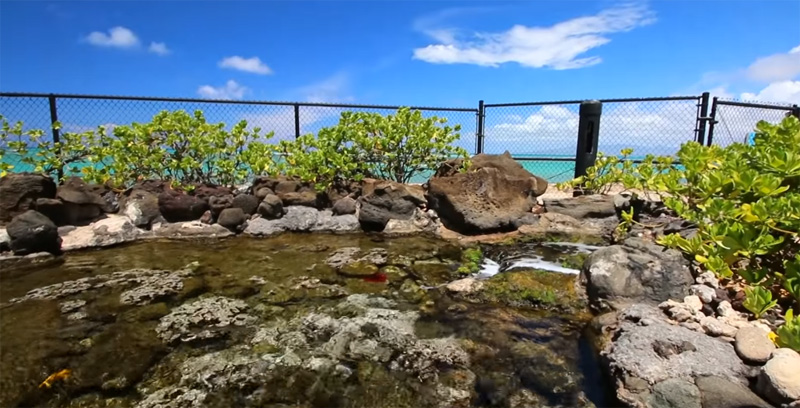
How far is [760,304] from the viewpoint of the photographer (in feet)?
7.15

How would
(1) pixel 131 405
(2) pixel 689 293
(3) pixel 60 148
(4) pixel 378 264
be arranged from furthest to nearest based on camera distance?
(3) pixel 60 148
(4) pixel 378 264
(2) pixel 689 293
(1) pixel 131 405

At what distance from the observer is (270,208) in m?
5.68

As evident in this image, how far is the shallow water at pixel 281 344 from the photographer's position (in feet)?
7.23

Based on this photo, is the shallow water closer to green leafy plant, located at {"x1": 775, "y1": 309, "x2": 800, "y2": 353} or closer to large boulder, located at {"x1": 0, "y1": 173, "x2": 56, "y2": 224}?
green leafy plant, located at {"x1": 775, "y1": 309, "x2": 800, "y2": 353}

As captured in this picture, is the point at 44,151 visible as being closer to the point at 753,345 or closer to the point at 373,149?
the point at 373,149

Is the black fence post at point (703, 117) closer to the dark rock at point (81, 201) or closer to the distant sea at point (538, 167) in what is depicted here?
the distant sea at point (538, 167)

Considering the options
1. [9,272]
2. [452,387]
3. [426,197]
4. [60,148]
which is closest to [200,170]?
[60,148]

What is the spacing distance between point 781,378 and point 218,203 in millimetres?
5619

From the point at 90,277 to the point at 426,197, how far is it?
4014 millimetres

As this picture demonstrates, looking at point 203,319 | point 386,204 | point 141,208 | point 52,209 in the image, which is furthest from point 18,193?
point 386,204

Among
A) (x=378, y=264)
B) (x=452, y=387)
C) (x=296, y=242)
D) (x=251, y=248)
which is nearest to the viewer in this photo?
(x=452, y=387)

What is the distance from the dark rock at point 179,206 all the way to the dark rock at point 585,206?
4780 millimetres

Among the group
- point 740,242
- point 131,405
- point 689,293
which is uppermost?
point 740,242

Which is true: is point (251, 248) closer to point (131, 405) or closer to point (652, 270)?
point (131, 405)
